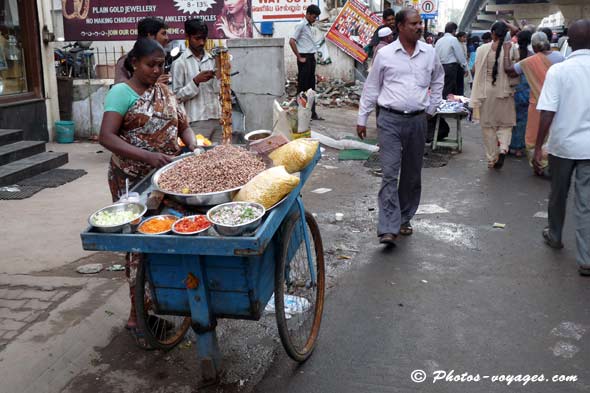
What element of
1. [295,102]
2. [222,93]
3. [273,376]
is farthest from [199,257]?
[295,102]

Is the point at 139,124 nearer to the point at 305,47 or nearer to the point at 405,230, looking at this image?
the point at 405,230

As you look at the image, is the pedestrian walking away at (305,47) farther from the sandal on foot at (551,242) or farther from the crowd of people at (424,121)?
the sandal on foot at (551,242)

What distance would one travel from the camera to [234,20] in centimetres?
1015

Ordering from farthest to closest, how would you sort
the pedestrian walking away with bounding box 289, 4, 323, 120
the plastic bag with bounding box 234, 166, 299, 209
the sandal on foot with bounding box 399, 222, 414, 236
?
the pedestrian walking away with bounding box 289, 4, 323, 120 < the sandal on foot with bounding box 399, 222, 414, 236 < the plastic bag with bounding box 234, 166, 299, 209

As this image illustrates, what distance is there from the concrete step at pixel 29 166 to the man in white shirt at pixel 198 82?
3.20 metres

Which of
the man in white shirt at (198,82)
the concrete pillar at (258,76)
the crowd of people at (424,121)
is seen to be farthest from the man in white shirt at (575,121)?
the concrete pillar at (258,76)

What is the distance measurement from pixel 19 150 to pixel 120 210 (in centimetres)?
635

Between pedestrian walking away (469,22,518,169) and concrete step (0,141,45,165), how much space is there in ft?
21.6

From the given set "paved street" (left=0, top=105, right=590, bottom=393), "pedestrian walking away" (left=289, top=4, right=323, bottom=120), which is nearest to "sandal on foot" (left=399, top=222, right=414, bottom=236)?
"paved street" (left=0, top=105, right=590, bottom=393)

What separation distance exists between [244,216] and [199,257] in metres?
0.35

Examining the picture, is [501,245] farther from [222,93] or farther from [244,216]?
[244,216]

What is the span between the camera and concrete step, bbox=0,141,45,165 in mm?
8289

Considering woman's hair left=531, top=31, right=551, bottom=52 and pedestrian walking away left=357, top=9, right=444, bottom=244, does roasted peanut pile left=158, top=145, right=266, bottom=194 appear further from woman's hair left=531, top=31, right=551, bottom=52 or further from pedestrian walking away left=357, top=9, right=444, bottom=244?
woman's hair left=531, top=31, right=551, bottom=52

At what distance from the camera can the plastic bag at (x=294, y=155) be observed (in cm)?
348
